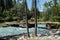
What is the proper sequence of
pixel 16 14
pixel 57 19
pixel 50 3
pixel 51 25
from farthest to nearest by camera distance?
pixel 16 14, pixel 50 3, pixel 57 19, pixel 51 25

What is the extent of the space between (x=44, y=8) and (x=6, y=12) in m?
12.7

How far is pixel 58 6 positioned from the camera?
4212 cm

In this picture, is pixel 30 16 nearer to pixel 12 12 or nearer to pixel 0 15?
pixel 12 12

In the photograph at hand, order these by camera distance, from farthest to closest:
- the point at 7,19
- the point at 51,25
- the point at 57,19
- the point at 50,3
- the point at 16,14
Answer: the point at 16,14, the point at 50,3, the point at 7,19, the point at 57,19, the point at 51,25

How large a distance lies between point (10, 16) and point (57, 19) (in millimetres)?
13354

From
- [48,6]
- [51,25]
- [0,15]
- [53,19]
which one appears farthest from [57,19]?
[0,15]

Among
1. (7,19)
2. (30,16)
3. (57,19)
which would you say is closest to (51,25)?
(57,19)

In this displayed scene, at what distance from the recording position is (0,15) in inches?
1842

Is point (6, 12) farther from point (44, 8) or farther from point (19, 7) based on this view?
point (44, 8)

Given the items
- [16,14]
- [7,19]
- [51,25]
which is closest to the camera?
[51,25]

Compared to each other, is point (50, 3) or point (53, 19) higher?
point (50, 3)

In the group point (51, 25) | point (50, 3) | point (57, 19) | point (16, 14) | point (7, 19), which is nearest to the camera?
point (51, 25)

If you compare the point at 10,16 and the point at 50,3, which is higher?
the point at 50,3

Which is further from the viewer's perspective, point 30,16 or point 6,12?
point 30,16
